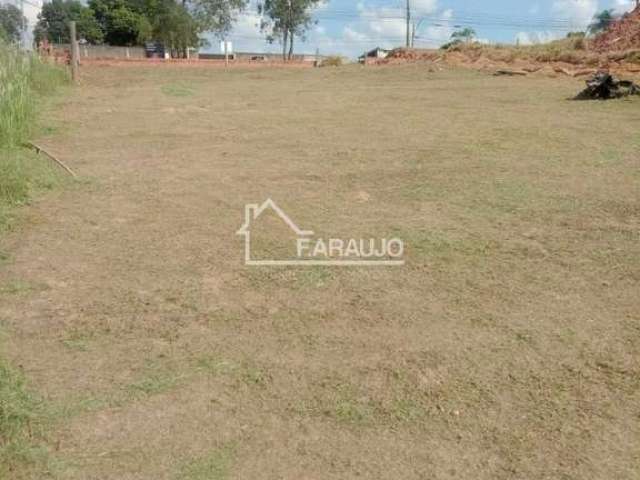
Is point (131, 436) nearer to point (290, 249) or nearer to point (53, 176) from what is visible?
point (290, 249)

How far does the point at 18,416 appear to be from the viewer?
192cm

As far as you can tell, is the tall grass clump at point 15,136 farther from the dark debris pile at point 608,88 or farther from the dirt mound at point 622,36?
the dirt mound at point 622,36

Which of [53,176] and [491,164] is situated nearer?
[53,176]

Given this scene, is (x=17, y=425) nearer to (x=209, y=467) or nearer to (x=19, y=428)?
(x=19, y=428)

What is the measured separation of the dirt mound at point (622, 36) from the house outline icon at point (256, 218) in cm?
1445

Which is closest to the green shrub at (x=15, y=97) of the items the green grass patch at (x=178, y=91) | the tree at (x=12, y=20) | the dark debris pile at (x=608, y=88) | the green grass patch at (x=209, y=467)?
the tree at (x=12, y=20)

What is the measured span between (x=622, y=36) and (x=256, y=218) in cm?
1711

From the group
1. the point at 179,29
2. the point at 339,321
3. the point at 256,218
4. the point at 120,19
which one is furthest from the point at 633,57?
the point at 120,19

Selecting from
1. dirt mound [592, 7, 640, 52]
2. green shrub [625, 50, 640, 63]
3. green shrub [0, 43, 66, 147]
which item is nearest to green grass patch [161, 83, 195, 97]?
green shrub [0, 43, 66, 147]

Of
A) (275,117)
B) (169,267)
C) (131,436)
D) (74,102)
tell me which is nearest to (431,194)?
(169,267)

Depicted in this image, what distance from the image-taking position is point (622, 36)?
17547 millimetres

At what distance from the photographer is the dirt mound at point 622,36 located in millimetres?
16406

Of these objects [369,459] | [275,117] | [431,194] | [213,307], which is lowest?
[369,459]

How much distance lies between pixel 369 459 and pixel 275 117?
6.96 m
